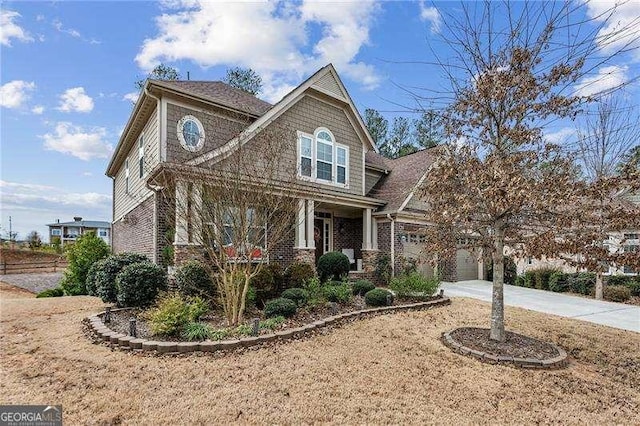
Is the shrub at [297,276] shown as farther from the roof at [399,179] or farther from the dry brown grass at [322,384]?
the roof at [399,179]

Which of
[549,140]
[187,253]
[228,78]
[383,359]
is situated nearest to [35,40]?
[187,253]

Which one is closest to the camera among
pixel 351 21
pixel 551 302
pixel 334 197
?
pixel 351 21

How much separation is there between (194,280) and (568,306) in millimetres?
11125

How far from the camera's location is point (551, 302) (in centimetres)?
1155

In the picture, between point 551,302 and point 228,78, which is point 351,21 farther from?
point 228,78

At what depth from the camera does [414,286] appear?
32.1 feet

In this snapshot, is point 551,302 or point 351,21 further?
point 551,302

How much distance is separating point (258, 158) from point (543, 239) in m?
5.89

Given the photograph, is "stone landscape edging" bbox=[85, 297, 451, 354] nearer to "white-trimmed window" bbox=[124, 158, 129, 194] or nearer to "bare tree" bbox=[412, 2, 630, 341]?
"bare tree" bbox=[412, 2, 630, 341]

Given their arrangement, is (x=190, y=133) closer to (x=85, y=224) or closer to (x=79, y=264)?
(x=79, y=264)

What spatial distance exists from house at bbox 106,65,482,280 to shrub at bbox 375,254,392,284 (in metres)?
0.24

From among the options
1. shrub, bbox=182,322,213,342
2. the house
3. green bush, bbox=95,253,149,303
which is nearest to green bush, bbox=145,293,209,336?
shrub, bbox=182,322,213,342

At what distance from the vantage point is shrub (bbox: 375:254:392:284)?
14.1m

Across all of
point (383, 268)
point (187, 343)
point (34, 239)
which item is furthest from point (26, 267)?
point (187, 343)
